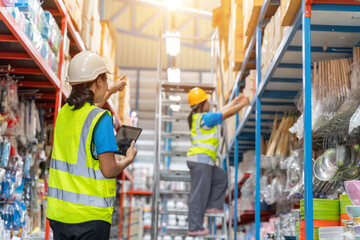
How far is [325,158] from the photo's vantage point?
443 centimetres

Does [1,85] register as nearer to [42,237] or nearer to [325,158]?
[42,237]

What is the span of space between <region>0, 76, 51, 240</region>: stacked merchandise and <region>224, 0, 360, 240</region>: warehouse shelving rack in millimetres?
2452

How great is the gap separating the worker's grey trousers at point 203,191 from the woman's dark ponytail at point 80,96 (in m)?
3.32

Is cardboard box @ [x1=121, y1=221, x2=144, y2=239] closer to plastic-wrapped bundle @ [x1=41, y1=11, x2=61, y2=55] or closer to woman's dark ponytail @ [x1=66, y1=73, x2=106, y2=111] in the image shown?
plastic-wrapped bundle @ [x1=41, y1=11, x2=61, y2=55]

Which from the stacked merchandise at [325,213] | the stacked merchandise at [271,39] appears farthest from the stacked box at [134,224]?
the stacked merchandise at [325,213]

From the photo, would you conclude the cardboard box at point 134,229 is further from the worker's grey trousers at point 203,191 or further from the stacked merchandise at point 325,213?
the stacked merchandise at point 325,213

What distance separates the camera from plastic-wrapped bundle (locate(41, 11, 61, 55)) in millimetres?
4992

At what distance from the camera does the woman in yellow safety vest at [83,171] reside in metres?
2.86

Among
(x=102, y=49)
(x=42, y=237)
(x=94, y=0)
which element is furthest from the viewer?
(x=102, y=49)

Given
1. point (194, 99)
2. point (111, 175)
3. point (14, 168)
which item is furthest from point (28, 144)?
point (111, 175)

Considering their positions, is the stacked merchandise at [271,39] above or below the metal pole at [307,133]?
above

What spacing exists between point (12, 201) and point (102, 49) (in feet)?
11.5

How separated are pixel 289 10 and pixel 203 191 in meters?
2.88

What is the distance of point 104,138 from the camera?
2910mm
